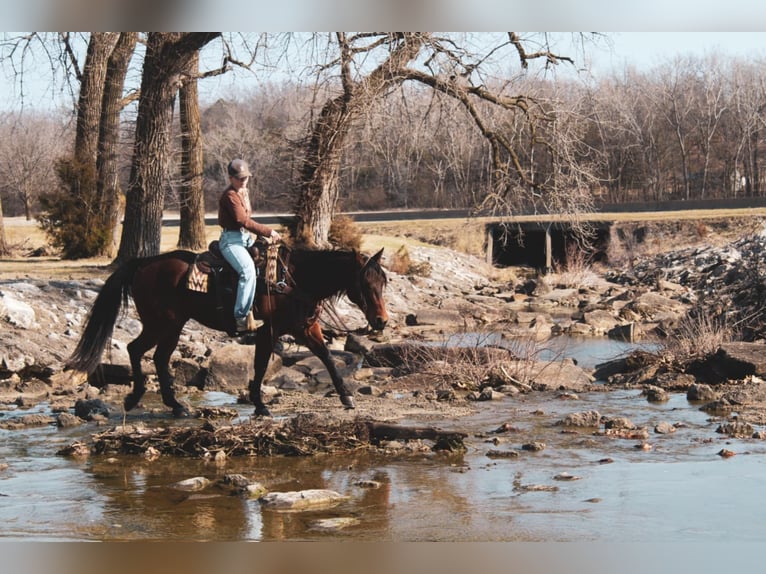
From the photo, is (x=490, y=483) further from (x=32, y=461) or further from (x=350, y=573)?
(x=32, y=461)

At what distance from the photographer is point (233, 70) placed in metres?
19.0

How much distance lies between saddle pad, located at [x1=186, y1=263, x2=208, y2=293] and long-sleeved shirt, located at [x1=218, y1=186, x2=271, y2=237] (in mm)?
625

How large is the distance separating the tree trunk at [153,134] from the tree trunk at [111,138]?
7.58 ft

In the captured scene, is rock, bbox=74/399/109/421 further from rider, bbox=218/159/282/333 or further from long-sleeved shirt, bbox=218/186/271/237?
long-sleeved shirt, bbox=218/186/271/237

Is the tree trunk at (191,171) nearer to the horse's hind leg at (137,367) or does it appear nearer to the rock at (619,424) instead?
the horse's hind leg at (137,367)

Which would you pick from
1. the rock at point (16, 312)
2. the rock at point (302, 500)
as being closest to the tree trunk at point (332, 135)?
the rock at point (16, 312)

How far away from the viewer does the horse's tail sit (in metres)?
10.7

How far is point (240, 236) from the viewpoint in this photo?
10.4m

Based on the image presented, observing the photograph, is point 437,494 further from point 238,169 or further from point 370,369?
point 370,369

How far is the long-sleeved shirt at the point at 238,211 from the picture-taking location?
10.0m

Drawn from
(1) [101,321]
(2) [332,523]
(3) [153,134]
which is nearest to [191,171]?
(3) [153,134]

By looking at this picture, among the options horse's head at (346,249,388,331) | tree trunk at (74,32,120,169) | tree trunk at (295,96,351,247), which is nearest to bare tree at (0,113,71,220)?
tree trunk at (74,32,120,169)

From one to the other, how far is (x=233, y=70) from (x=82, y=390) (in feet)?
28.1
